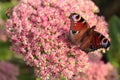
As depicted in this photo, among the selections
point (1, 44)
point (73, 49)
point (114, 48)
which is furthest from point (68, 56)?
point (1, 44)

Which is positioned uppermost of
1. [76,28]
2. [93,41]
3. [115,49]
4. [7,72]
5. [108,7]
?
[108,7]

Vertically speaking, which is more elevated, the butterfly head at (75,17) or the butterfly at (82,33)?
the butterfly head at (75,17)

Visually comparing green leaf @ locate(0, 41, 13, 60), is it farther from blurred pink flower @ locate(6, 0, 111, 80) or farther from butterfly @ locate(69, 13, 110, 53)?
butterfly @ locate(69, 13, 110, 53)

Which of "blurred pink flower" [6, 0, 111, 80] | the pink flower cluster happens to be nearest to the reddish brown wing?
"blurred pink flower" [6, 0, 111, 80]

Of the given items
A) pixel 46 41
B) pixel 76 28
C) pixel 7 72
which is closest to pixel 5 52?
pixel 7 72

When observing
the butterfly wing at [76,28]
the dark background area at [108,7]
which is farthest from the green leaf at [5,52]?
the butterfly wing at [76,28]

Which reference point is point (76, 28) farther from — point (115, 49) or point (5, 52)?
point (5, 52)

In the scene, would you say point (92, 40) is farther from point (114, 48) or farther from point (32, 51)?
point (114, 48)

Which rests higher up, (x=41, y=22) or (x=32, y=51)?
(x=41, y=22)

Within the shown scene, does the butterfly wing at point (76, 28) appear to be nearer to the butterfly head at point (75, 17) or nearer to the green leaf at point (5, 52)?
the butterfly head at point (75, 17)
